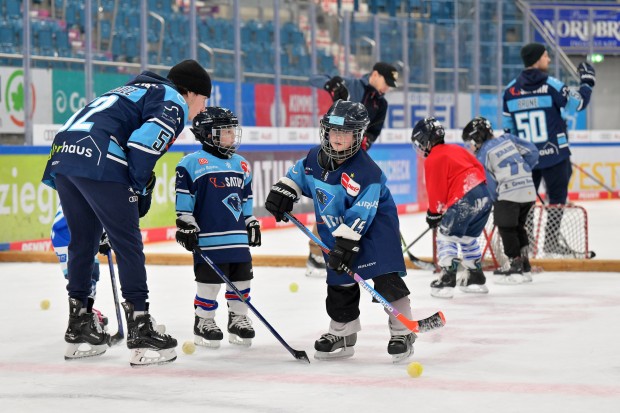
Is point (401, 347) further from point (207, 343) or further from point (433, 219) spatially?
point (433, 219)

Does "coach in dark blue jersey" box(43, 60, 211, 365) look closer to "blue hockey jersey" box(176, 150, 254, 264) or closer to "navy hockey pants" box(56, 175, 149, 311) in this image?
"navy hockey pants" box(56, 175, 149, 311)

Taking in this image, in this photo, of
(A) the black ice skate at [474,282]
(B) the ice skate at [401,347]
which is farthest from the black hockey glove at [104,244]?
(A) the black ice skate at [474,282]

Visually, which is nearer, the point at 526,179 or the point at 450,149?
the point at 450,149

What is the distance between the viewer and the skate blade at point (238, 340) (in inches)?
176

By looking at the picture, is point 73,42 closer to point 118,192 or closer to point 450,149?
point 450,149

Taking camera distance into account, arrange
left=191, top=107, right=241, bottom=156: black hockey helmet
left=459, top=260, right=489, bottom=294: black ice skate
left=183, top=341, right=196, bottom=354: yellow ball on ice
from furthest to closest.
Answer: left=459, top=260, right=489, bottom=294: black ice skate, left=191, top=107, right=241, bottom=156: black hockey helmet, left=183, top=341, right=196, bottom=354: yellow ball on ice

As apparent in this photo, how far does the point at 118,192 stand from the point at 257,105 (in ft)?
24.9

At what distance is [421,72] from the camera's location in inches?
561

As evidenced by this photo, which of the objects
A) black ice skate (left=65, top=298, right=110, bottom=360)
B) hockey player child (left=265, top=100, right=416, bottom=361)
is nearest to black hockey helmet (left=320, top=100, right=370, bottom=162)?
hockey player child (left=265, top=100, right=416, bottom=361)

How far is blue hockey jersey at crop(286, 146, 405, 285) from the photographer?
4148mm

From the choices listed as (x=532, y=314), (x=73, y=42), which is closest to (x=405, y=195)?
(x=73, y=42)

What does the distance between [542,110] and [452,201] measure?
2.03 metres

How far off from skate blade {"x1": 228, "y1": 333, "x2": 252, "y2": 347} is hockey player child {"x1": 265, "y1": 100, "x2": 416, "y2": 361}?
358 millimetres

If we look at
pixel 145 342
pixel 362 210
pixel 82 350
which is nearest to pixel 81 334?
pixel 82 350
